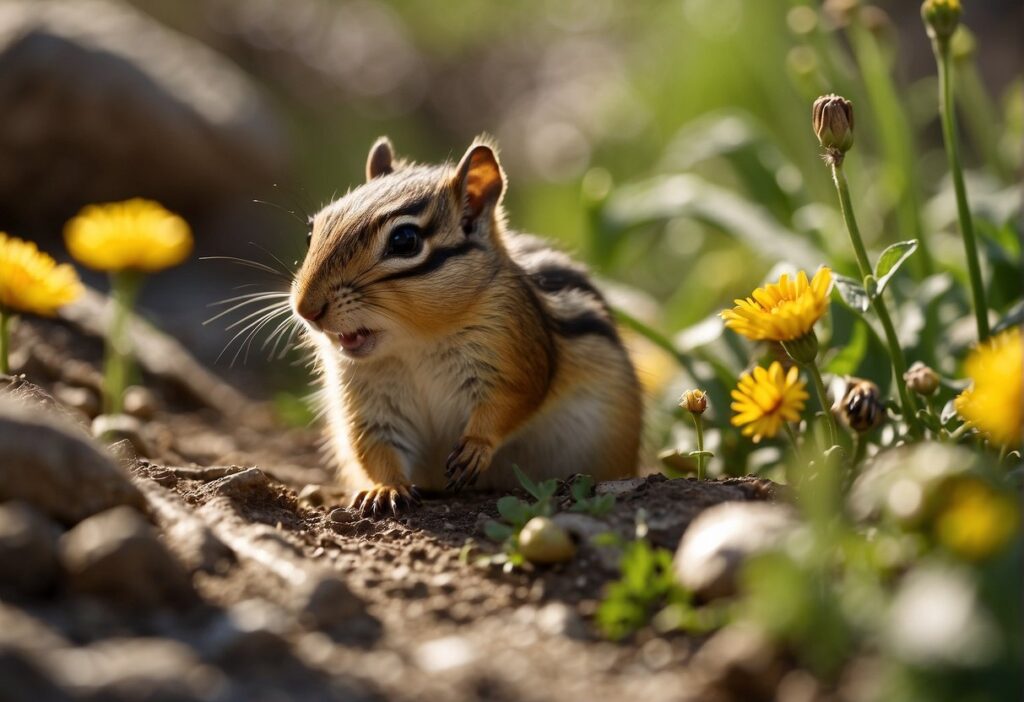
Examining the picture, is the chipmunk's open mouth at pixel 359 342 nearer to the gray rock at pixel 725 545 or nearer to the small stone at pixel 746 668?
the gray rock at pixel 725 545

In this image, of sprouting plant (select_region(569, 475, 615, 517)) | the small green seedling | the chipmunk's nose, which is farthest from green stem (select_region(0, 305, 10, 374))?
sprouting plant (select_region(569, 475, 615, 517))

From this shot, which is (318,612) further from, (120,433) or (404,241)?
(120,433)

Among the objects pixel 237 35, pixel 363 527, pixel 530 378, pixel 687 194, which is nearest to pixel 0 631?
pixel 363 527

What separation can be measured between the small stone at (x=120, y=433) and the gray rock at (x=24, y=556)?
148 centimetres

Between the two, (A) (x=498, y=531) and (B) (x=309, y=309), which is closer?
(A) (x=498, y=531)

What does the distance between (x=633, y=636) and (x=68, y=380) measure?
300 cm

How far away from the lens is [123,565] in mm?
2176

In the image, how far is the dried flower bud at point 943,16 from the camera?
3.22m

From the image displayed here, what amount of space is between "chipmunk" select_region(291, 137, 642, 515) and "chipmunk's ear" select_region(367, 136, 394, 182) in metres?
0.03

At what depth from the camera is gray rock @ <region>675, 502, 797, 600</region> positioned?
219 centimetres

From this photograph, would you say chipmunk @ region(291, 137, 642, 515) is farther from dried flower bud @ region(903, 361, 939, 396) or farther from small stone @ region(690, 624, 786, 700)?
small stone @ region(690, 624, 786, 700)

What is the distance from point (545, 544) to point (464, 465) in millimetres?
986

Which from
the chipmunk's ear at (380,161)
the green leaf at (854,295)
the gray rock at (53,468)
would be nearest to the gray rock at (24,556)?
the gray rock at (53,468)

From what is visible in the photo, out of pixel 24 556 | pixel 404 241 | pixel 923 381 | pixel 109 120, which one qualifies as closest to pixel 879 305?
pixel 923 381
